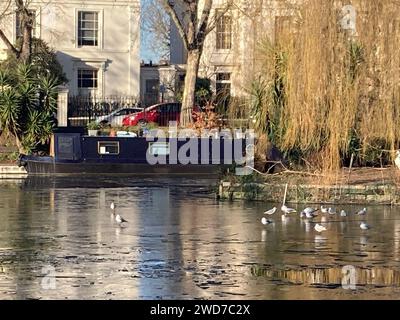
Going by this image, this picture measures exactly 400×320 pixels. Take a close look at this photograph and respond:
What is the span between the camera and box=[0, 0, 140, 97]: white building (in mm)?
52844

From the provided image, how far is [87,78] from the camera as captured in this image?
176 feet

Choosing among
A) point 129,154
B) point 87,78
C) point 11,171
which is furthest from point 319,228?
point 87,78

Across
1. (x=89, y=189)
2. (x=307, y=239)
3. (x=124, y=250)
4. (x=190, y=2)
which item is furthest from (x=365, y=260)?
(x=190, y=2)

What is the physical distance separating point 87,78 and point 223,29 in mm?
13236

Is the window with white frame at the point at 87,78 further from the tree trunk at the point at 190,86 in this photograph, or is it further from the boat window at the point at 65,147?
the boat window at the point at 65,147

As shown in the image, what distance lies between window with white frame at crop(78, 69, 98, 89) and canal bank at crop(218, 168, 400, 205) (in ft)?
102

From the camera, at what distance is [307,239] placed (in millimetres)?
16016

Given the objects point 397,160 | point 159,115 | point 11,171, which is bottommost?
point 11,171

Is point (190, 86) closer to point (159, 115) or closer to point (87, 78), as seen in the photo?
point (159, 115)

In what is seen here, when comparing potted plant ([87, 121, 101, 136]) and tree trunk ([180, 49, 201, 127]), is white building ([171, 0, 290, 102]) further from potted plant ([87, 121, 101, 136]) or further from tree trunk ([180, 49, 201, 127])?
tree trunk ([180, 49, 201, 127])

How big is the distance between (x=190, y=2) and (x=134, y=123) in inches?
208

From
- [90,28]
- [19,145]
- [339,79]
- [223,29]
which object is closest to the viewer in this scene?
[339,79]
